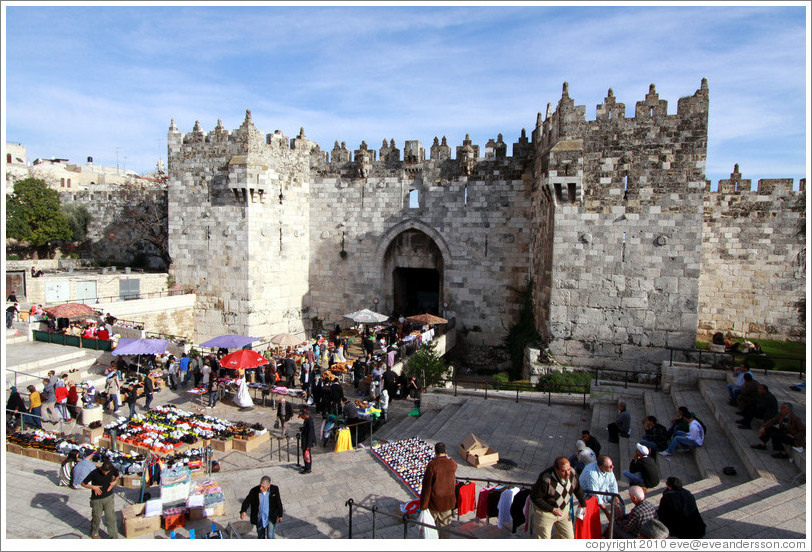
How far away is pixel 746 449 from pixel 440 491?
5873mm

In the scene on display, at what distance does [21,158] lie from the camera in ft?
165

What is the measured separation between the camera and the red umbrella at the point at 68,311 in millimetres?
17438

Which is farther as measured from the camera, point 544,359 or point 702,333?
point 702,333

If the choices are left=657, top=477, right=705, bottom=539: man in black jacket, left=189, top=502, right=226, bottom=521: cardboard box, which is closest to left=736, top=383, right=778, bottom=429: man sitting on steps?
left=657, top=477, right=705, bottom=539: man in black jacket

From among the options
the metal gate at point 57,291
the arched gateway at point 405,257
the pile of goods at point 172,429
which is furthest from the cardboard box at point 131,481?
the metal gate at point 57,291

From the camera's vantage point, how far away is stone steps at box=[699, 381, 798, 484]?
326 inches

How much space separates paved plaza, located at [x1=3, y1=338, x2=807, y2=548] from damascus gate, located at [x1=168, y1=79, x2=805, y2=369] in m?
3.50

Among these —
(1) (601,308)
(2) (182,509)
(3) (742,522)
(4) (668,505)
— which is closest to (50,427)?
(2) (182,509)

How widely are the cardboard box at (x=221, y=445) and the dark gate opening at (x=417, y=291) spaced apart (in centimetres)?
1308

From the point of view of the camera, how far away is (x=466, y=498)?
809cm

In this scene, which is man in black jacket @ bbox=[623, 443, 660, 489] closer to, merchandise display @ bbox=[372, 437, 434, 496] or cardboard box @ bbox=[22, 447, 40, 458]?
merchandise display @ bbox=[372, 437, 434, 496]

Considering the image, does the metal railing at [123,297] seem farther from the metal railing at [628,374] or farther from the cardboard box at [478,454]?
the metal railing at [628,374]

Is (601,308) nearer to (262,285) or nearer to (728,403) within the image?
(728,403)

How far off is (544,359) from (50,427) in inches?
536
